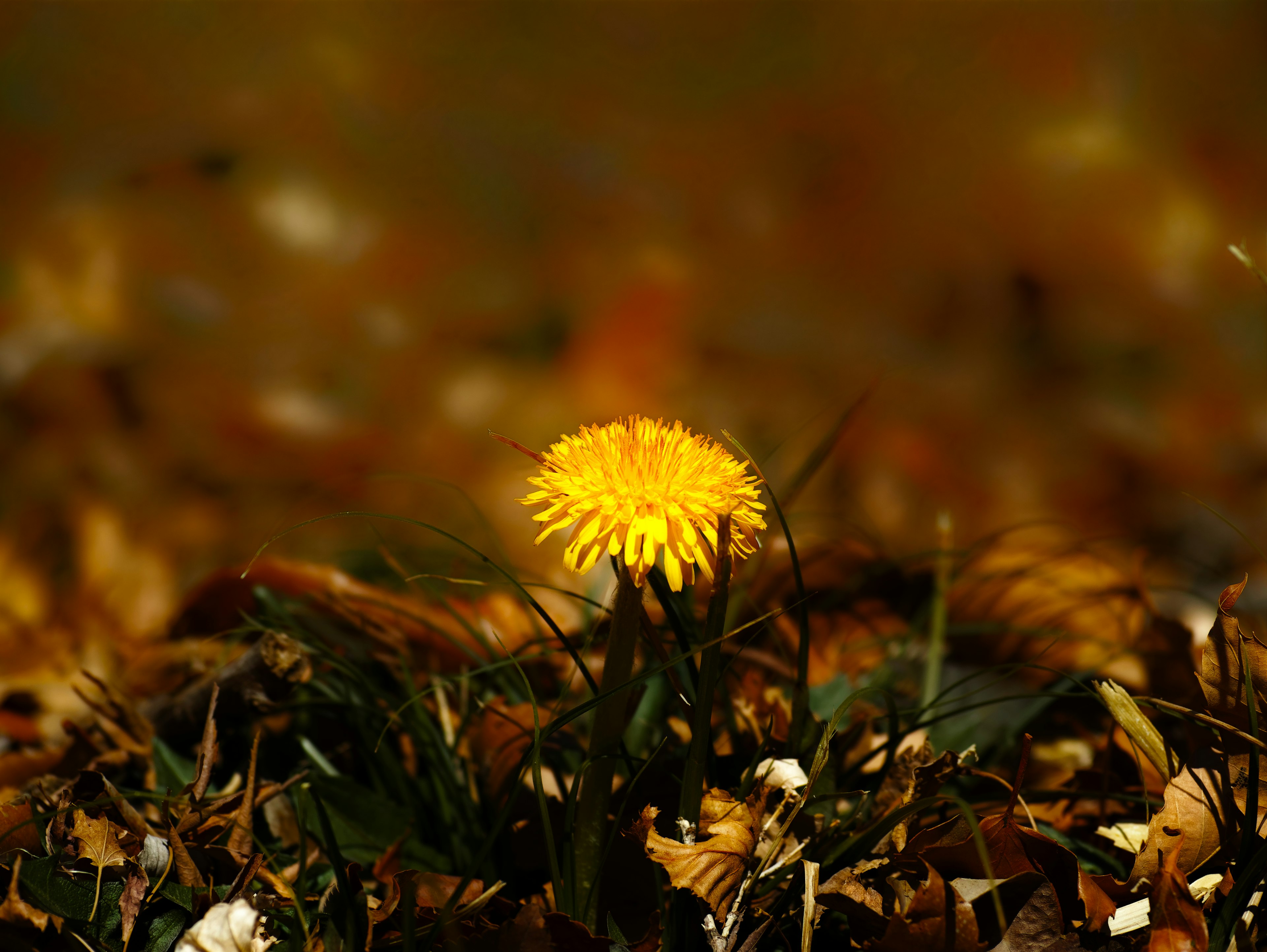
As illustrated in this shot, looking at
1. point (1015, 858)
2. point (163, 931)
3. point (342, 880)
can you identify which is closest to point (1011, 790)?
point (1015, 858)

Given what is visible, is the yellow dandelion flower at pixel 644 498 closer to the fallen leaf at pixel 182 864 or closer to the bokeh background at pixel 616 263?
the fallen leaf at pixel 182 864

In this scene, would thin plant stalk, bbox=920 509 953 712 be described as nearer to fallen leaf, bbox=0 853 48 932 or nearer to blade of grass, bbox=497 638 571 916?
blade of grass, bbox=497 638 571 916

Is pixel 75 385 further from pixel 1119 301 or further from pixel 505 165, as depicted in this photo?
pixel 1119 301

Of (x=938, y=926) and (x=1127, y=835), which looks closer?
(x=938, y=926)

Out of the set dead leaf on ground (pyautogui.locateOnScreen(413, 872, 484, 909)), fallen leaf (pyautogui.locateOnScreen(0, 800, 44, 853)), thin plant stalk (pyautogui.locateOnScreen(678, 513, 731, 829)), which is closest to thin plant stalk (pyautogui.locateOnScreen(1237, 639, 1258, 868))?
thin plant stalk (pyautogui.locateOnScreen(678, 513, 731, 829))

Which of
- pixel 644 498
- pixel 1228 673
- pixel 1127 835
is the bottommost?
pixel 1127 835

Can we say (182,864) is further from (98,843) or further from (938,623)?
(938,623)
